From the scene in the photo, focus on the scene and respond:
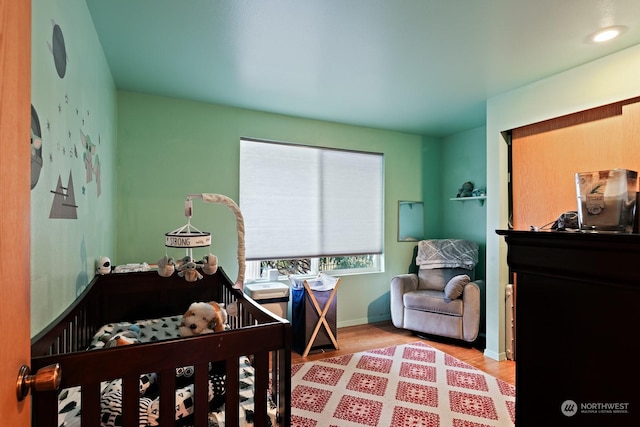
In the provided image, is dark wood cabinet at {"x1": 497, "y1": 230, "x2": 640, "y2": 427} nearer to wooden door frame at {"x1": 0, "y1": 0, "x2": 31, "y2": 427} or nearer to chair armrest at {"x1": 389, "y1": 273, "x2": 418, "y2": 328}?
wooden door frame at {"x1": 0, "y1": 0, "x2": 31, "y2": 427}

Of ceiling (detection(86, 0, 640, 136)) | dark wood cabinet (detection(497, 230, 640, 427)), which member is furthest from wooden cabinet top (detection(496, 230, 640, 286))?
ceiling (detection(86, 0, 640, 136))

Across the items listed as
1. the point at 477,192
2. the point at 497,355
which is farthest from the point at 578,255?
the point at 477,192

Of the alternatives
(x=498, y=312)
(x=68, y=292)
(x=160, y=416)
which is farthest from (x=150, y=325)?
(x=498, y=312)

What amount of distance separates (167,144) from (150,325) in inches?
66.5

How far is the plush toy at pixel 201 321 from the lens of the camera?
172 cm

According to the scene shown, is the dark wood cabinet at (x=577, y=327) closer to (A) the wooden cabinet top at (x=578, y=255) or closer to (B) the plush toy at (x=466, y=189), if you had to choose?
(A) the wooden cabinet top at (x=578, y=255)

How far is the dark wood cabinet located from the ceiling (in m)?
1.45

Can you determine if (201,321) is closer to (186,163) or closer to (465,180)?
(186,163)

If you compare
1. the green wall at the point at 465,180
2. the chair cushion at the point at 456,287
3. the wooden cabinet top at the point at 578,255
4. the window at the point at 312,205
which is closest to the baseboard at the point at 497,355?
the chair cushion at the point at 456,287

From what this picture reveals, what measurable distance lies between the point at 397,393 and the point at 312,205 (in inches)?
81.8

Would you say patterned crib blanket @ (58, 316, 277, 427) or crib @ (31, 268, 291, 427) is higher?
crib @ (31, 268, 291, 427)

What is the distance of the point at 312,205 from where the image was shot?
3801 mm

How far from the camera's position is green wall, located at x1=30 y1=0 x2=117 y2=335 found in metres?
1.10

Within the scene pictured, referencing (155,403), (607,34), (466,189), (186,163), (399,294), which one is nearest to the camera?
(155,403)
